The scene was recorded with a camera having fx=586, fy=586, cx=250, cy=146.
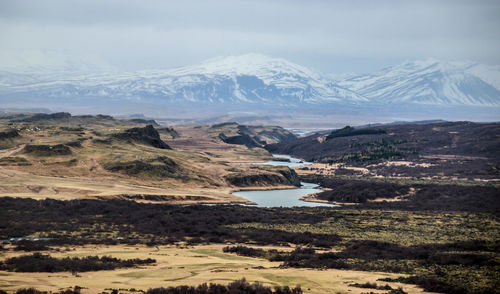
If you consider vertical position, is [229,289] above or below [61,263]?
above

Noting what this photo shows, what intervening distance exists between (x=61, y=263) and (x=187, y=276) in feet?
31.1

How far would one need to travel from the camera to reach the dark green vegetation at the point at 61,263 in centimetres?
4084

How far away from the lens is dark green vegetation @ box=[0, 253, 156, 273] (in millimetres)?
40844

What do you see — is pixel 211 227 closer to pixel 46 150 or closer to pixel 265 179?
pixel 46 150

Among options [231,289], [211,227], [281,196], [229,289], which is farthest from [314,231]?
[281,196]

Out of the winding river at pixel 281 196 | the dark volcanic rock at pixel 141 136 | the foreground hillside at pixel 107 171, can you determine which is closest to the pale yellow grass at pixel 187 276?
the foreground hillside at pixel 107 171

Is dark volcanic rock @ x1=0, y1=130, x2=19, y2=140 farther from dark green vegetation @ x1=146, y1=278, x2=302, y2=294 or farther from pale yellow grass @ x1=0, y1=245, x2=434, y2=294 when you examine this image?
dark green vegetation @ x1=146, y1=278, x2=302, y2=294

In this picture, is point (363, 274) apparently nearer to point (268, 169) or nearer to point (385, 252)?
point (385, 252)

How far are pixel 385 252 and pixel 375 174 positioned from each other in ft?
349

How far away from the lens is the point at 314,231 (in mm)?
69750

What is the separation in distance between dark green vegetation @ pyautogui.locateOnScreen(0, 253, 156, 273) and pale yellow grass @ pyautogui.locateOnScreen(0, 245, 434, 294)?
110 centimetres

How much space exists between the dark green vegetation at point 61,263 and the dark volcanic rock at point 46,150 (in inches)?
3057

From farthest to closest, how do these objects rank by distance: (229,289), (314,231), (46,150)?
A: (46,150) < (314,231) < (229,289)

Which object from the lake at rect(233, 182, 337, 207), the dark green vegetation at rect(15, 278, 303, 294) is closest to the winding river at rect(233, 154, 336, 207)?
the lake at rect(233, 182, 337, 207)
